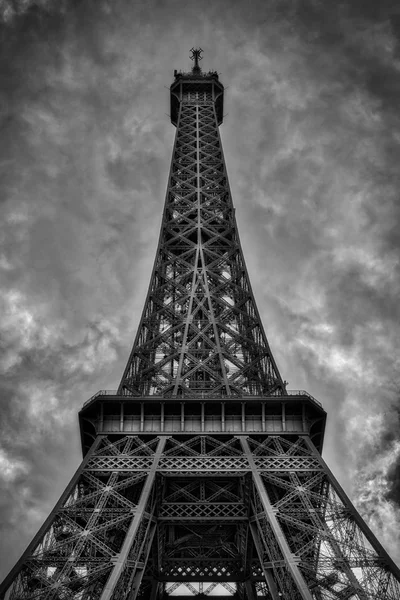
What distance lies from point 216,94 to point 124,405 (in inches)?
1870

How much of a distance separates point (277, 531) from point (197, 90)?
57.7 meters

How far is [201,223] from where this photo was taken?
185 ft

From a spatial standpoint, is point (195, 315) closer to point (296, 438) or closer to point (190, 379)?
point (190, 379)

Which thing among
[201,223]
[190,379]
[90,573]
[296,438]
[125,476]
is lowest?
[90,573]

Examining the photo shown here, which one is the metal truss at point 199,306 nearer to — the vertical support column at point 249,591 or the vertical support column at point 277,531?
the vertical support column at point 277,531

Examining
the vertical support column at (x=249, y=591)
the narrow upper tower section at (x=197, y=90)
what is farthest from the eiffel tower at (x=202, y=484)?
the narrow upper tower section at (x=197, y=90)

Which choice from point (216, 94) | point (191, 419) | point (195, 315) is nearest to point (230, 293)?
point (195, 315)

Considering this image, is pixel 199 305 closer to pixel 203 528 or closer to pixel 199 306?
pixel 199 306

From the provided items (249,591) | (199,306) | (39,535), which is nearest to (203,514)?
(249,591)

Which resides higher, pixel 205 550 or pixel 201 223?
pixel 201 223

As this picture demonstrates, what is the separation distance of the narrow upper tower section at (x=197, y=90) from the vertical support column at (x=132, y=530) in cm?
4867

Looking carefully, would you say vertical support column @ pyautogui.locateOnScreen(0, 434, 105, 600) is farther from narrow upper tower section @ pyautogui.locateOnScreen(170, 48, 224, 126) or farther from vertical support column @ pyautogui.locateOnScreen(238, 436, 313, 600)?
narrow upper tower section @ pyautogui.locateOnScreen(170, 48, 224, 126)

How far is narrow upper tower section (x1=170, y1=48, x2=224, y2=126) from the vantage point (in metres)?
76.9

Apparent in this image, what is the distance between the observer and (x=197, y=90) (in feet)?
257
